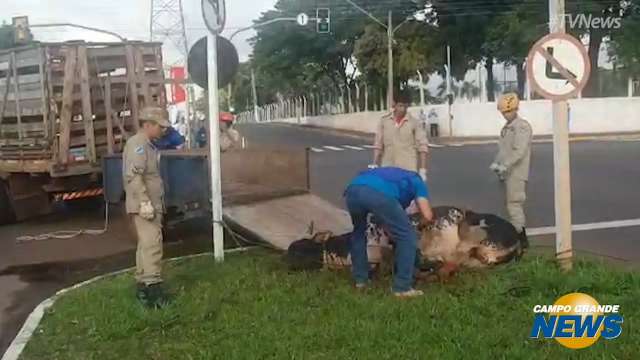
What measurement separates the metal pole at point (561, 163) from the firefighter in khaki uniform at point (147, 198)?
3.24 metres

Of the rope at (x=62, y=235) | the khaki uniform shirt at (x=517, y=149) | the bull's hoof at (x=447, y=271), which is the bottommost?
the rope at (x=62, y=235)

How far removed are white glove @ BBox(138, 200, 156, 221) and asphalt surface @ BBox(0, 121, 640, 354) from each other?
1.37 m

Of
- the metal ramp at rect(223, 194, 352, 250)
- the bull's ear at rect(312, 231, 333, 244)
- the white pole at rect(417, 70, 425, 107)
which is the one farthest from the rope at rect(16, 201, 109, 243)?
the white pole at rect(417, 70, 425, 107)

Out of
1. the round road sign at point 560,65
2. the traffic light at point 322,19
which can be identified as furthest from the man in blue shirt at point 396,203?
the traffic light at point 322,19

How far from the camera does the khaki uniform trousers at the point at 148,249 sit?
236 inches

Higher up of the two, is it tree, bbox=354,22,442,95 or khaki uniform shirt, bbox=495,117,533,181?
tree, bbox=354,22,442,95

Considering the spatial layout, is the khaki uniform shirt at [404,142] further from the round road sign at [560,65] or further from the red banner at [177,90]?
the red banner at [177,90]

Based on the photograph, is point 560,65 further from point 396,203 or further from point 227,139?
point 227,139

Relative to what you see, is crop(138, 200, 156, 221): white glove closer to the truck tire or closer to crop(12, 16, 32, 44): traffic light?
the truck tire

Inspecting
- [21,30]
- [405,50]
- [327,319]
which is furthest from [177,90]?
[405,50]

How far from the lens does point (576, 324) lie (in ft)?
14.3

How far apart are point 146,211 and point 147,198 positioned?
126 millimetres

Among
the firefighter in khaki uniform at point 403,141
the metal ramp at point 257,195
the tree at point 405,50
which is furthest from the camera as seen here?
the tree at point 405,50

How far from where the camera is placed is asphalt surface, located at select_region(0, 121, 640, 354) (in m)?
7.77
